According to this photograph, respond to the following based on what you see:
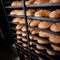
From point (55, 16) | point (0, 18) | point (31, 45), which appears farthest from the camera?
point (0, 18)

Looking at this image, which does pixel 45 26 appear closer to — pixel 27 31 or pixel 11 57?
pixel 27 31

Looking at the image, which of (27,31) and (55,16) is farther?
(27,31)

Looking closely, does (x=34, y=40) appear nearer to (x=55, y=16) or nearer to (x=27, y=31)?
(x=27, y=31)

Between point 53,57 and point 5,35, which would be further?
point 5,35

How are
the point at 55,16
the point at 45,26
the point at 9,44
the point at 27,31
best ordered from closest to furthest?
the point at 55,16 < the point at 45,26 < the point at 27,31 < the point at 9,44

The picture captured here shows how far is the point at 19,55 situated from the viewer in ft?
6.71

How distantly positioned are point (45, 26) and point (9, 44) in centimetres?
117

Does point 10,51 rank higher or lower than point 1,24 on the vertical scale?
lower

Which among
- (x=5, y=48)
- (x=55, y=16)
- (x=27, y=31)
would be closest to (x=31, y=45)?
(x=27, y=31)

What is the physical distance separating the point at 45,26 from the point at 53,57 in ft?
1.19

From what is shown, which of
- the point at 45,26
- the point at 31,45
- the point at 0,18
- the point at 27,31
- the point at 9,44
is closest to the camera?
the point at 45,26

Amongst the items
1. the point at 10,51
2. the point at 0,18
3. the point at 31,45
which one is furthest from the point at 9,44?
the point at 31,45

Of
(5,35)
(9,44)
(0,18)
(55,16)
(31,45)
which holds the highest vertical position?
(55,16)

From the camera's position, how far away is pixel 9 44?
2.16 meters
